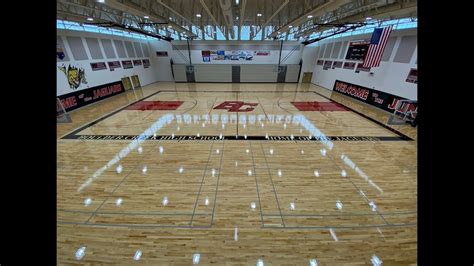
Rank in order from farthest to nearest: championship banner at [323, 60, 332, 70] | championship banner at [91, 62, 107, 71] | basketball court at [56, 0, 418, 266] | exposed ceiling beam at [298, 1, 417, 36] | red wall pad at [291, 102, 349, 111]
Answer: championship banner at [323, 60, 332, 70] < championship banner at [91, 62, 107, 71] < red wall pad at [291, 102, 349, 111] < exposed ceiling beam at [298, 1, 417, 36] < basketball court at [56, 0, 418, 266]

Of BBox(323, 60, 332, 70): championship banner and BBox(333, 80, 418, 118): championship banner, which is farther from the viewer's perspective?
BBox(323, 60, 332, 70): championship banner

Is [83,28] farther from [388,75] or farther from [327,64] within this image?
[327,64]

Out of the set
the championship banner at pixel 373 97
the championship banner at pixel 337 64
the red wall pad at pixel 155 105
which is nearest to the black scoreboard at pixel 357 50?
the championship banner at pixel 337 64

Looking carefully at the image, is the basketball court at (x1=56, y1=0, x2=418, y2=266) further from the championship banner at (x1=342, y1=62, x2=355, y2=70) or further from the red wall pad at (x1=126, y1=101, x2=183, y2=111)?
the championship banner at (x1=342, y1=62, x2=355, y2=70)

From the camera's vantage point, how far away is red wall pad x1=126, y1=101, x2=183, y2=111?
14438 mm

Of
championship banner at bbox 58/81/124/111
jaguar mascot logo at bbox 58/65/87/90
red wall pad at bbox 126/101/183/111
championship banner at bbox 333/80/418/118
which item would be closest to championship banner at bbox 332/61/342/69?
championship banner at bbox 333/80/418/118

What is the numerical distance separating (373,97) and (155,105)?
12982 millimetres

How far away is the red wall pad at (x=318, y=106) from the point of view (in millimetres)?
14383

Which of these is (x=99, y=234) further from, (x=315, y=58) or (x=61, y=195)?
(x=315, y=58)

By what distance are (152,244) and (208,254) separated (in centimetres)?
93

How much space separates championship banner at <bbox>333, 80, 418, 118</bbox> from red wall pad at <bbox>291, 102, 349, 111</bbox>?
1.91 m

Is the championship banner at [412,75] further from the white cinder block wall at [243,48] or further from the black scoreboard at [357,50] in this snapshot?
the white cinder block wall at [243,48]

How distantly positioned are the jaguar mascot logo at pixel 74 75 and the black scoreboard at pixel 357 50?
18205 mm

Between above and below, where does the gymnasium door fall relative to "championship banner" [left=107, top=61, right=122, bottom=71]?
below
